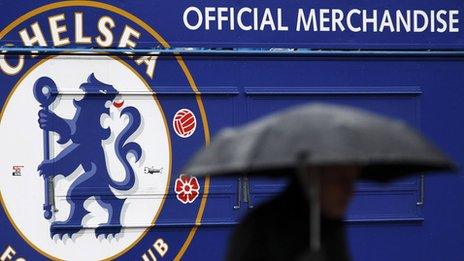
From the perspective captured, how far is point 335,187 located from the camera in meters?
2.29

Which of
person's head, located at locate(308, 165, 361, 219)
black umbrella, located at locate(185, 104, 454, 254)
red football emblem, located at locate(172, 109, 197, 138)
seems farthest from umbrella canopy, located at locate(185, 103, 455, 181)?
red football emblem, located at locate(172, 109, 197, 138)

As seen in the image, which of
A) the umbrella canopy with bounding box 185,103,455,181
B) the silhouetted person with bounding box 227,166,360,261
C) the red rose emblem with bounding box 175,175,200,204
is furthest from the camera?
the red rose emblem with bounding box 175,175,200,204

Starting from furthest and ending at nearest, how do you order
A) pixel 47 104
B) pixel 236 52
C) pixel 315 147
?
pixel 236 52 < pixel 47 104 < pixel 315 147

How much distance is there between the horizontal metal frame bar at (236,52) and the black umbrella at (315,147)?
312 cm

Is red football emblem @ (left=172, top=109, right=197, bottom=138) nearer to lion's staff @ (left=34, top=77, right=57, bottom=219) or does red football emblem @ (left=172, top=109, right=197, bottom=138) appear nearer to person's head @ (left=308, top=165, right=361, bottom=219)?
lion's staff @ (left=34, top=77, right=57, bottom=219)

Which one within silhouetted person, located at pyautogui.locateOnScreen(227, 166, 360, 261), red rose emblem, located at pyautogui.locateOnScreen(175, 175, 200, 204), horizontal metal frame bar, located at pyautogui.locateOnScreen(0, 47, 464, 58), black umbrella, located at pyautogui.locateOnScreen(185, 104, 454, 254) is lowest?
red rose emblem, located at pyautogui.locateOnScreen(175, 175, 200, 204)

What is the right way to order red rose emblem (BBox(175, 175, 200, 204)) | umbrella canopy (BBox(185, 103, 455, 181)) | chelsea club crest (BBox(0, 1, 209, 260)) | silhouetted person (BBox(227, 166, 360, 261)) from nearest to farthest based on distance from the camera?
1. umbrella canopy (BBox(185, 103, 455, 181))
2. silhouetted person (BBox(227, 166, 360, 261))
3. chelsea club crest (BBox(0, 1, 209, 260))
4. red rose emblem (BBox(175, 175, 200, 204))

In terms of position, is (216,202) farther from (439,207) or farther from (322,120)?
(322,120)

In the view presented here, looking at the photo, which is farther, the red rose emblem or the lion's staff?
the red rose emblem

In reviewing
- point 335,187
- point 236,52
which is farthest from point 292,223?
point 236,52

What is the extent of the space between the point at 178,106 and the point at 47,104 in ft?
2.93

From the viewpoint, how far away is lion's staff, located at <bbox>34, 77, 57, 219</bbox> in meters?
5.17

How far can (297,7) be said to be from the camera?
5547 millimetres

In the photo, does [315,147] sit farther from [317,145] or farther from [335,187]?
[335,187]
